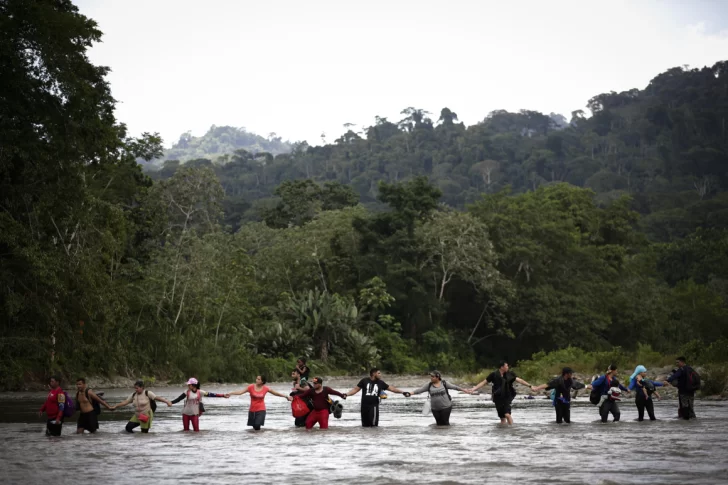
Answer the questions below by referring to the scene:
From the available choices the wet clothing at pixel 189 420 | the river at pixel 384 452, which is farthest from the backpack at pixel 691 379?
the wet clothing at pixel 189 420

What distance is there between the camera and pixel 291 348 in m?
57.6

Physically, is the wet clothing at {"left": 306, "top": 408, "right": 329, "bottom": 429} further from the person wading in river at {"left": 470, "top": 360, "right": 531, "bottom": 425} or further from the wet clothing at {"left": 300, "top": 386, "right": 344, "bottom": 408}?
the person wading in river at {"left": 470, "top": 360, "right": 531, "bottom": 425}

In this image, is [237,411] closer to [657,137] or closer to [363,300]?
[363,300]

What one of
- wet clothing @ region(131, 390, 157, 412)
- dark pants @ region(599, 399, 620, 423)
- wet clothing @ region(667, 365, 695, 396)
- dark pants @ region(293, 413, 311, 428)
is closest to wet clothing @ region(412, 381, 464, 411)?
dark pants @ region(293, 413, 311, 428)

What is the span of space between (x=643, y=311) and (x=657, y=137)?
11433cm

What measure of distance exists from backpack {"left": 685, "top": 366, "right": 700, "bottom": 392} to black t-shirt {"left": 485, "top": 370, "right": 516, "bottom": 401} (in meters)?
4.31

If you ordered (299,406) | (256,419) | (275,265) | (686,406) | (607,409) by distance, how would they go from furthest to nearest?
1. (275,265)
2. (686,406)
3. (607,409)
4. (299,406)
5. (256,419)

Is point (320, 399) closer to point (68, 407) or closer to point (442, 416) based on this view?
point (442, 416)

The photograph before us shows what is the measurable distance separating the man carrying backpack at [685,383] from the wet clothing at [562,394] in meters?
2.48

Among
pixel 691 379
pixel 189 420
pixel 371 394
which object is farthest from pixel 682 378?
pixel 189 420

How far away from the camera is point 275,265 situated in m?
68.7

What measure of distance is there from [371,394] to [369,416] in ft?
2.03

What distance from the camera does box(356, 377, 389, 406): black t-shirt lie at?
74.4ft

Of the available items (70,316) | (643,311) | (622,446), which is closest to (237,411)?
(70,316)
